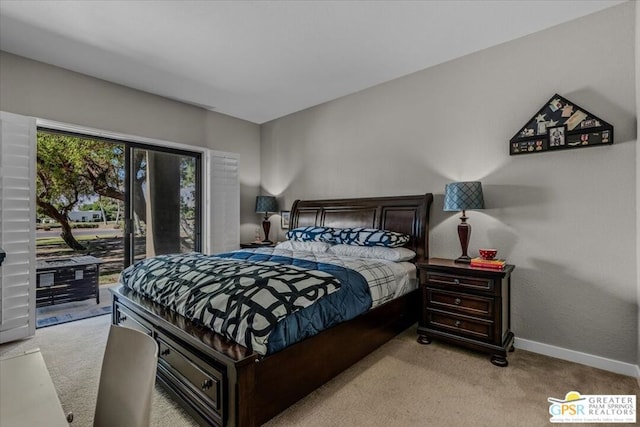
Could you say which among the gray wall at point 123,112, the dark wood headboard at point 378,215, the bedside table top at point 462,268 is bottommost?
the bedside table top at point 462,268

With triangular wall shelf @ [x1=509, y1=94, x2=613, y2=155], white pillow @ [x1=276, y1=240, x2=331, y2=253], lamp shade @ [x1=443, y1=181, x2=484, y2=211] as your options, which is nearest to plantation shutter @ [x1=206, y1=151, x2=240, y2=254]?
white pillow @ [x1=276, y1=240, x2=331, y2=253]

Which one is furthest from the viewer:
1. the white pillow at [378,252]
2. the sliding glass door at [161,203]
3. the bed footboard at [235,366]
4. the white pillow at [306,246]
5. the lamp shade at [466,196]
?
the sliding glass door at [161,203]

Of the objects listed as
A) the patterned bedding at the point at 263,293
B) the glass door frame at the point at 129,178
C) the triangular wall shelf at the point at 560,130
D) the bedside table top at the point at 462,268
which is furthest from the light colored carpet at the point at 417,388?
the triangular wall shelf at the point at 560,130

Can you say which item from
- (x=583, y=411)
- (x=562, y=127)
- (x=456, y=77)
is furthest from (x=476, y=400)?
(x=456, y=77)

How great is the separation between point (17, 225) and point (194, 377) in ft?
8.60

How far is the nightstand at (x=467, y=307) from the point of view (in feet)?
7.97

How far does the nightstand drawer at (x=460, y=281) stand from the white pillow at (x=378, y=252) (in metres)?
0.36

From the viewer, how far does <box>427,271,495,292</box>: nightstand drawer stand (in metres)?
2.47

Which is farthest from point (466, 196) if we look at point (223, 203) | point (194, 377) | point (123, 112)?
point (123, 112)

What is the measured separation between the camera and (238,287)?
1.83 m

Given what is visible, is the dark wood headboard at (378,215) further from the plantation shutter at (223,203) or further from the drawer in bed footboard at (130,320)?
the drawer in bed footboard at (130,320)

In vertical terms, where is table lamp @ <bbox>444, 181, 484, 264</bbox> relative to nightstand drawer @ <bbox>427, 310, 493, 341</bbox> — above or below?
above

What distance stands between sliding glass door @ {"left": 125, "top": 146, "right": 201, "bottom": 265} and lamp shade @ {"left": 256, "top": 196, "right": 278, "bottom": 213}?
0.91m

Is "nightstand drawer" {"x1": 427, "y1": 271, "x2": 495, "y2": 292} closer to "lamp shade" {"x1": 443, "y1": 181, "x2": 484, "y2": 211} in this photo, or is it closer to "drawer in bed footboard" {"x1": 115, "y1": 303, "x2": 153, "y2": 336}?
"lamp shade" {"x1": 443, "y1": 181, "x2": 484, "y2": 211}
